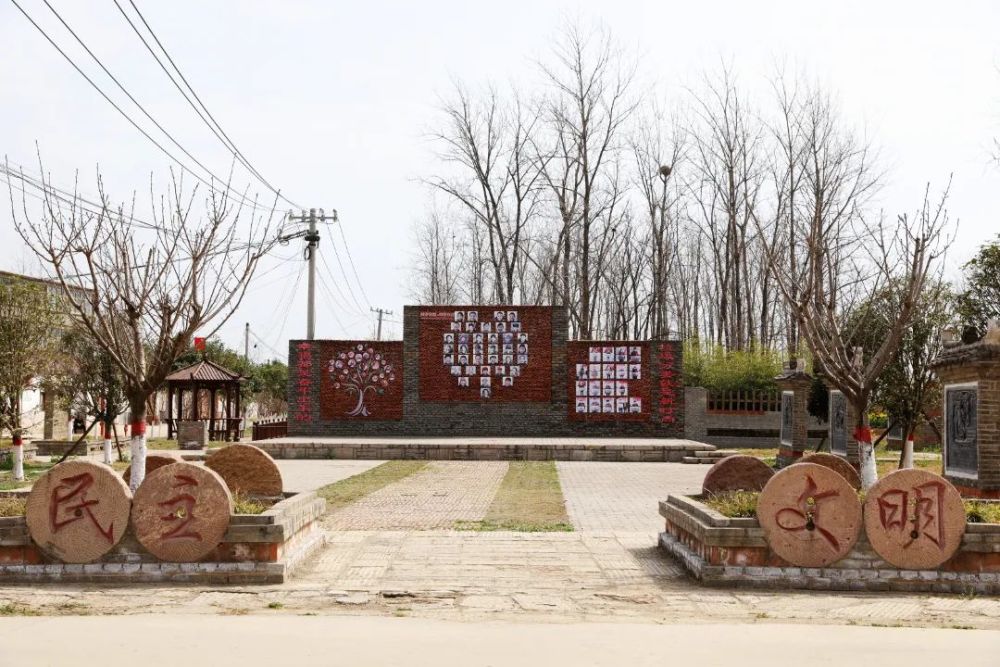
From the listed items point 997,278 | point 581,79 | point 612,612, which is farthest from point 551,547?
point 581,79

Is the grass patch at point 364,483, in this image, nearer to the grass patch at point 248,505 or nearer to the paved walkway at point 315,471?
the paved walkway at point 315,471

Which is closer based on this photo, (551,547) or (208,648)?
(208,648)

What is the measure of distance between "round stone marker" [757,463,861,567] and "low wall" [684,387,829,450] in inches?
1012

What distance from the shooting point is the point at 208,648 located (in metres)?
6.24

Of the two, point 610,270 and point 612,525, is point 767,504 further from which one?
point 610,270

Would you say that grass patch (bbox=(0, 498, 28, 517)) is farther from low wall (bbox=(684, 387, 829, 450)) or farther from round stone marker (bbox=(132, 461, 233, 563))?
low wall (bbox=(684, 387, 829, 450))

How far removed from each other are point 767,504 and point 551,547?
2806mm

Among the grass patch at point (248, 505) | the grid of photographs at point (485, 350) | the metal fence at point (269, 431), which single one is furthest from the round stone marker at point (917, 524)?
the metal fence at point (269, 431)

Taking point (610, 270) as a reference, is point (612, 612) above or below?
below

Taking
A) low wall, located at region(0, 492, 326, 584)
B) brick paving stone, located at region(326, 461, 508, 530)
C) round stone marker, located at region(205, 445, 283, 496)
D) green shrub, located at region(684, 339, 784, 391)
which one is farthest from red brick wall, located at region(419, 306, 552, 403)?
low wall, located at region(0, 492, 326, 584)

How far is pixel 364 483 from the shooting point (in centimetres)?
1884

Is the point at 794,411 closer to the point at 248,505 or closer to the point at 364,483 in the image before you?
the point at 364,483

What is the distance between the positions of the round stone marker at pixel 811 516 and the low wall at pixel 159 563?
4.14 metres

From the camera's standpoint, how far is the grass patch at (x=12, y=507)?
9.12 metres
